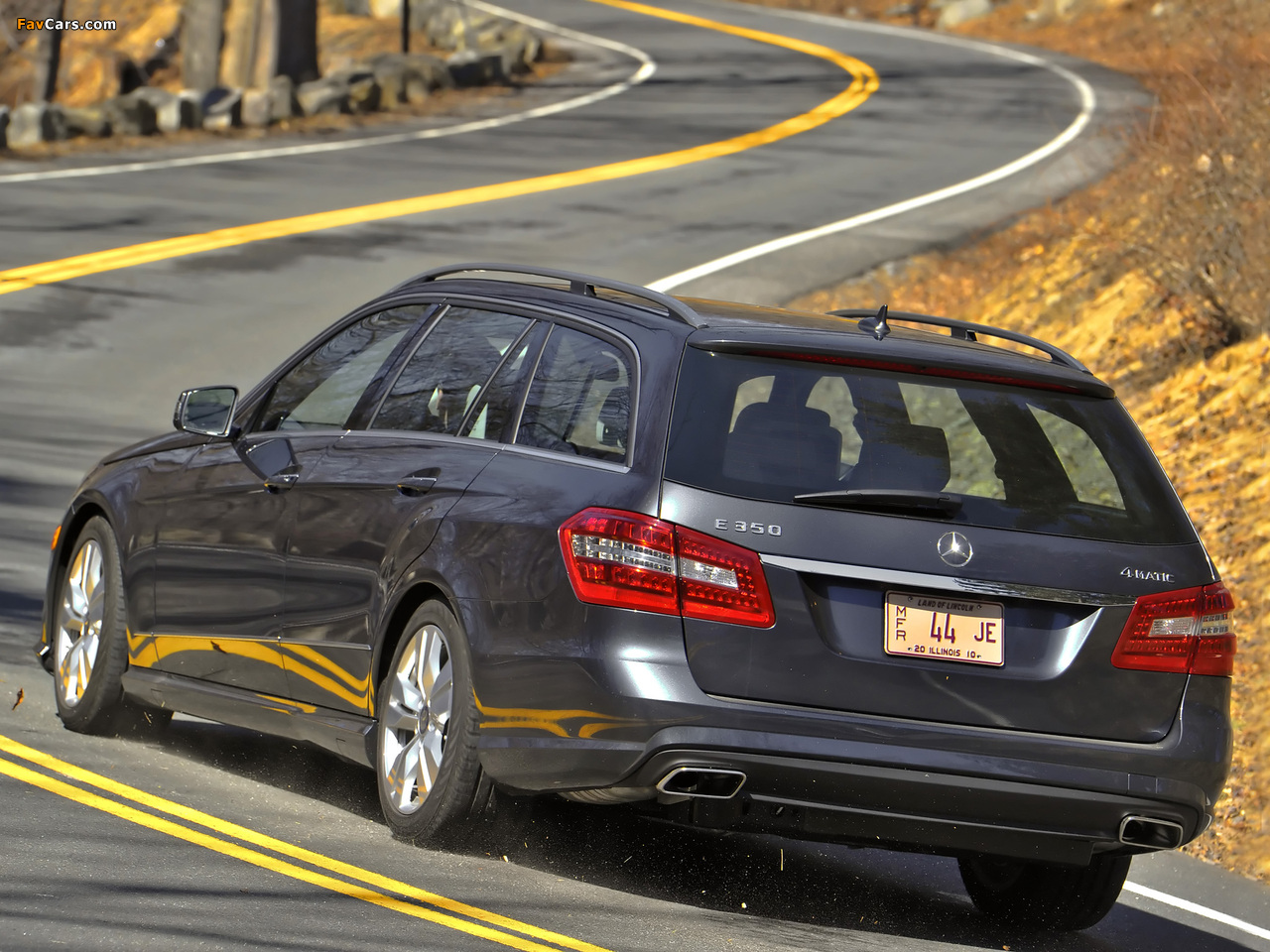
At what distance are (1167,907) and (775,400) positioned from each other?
3036 millimetres

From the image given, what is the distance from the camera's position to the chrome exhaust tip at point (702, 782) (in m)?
5.58

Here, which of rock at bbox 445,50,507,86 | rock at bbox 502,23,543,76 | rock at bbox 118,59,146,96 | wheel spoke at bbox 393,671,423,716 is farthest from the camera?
rock at bbox 118,59,146,96

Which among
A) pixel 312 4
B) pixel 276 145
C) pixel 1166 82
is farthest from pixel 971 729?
pixel 312 4

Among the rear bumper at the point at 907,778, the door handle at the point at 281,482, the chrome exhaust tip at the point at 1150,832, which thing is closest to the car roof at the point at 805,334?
the door handle at the point at 281,482

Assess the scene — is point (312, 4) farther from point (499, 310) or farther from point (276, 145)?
point (499, 310)

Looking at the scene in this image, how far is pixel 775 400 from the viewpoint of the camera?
5879 millimetres

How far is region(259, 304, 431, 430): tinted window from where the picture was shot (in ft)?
23.4

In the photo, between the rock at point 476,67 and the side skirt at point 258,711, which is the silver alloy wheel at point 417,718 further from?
the rock at point 476,67

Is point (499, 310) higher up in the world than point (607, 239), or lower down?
higher up

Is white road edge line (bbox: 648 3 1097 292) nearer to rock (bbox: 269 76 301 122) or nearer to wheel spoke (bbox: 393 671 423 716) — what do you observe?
wheel spoke (bbox: 393 671 423 716)

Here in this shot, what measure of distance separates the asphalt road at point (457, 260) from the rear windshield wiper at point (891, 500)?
127 centimetres

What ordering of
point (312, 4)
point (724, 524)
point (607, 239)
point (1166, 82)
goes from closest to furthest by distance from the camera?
point (724, 524) → point (1166, 82) → point (607, 239) → point (312, 4)

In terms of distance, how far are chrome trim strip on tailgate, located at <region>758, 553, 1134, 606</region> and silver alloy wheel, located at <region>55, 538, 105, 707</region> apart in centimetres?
364

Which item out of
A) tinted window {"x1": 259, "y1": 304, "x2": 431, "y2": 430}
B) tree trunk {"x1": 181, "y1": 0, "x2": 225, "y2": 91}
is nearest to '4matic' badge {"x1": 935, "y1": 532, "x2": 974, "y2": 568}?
tinted window {"x1": 259, "y1": 304, "x2": 431, "y2": 430}
